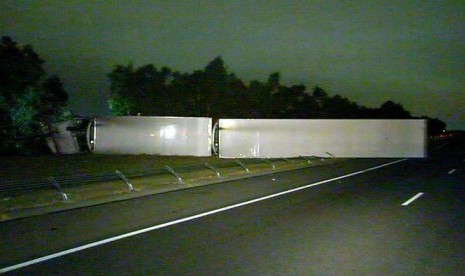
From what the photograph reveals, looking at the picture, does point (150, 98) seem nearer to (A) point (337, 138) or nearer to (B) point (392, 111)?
(A) point (337, 138)

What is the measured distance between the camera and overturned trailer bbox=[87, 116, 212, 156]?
3734 centimetres

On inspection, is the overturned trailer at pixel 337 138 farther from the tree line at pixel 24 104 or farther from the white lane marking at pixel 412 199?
the white lane marking at pixel 412 199

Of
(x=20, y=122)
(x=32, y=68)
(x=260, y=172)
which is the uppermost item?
(x=32, y=68)

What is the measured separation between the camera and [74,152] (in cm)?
3722

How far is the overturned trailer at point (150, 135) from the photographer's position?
123 ft

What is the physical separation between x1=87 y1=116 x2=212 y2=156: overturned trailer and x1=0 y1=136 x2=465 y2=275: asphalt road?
20.3 m

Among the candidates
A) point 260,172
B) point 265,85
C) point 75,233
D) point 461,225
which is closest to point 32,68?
point 260,172

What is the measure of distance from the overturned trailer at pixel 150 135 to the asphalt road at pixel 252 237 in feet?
66.7

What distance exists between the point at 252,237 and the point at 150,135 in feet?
93.2

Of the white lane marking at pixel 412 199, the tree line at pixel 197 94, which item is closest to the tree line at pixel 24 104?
the white lane marking at pixel 412 199

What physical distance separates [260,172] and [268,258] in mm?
18987

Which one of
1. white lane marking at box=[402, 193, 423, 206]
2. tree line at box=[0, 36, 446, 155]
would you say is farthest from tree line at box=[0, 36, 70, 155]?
white lane marking at box=[402, 193, 423, 206]

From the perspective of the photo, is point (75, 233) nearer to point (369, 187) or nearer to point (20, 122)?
point (369, 187)

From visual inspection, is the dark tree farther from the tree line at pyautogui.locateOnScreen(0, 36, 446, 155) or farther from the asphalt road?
the asphalt road
